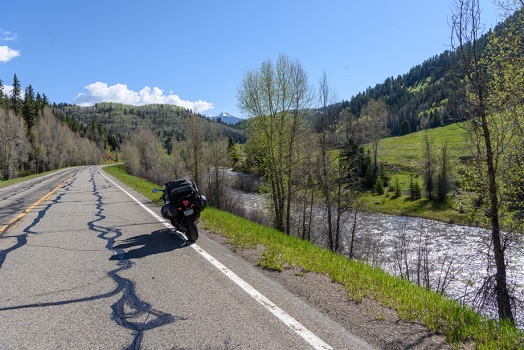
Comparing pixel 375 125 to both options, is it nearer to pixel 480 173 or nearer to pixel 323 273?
pixel 480 173

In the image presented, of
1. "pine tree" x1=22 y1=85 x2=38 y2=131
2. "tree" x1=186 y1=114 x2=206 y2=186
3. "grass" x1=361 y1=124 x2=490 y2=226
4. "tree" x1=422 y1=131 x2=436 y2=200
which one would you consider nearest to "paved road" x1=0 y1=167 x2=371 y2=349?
"grass" x1=361 y1=124 x2=490 y2=226

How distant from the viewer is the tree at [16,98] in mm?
74125

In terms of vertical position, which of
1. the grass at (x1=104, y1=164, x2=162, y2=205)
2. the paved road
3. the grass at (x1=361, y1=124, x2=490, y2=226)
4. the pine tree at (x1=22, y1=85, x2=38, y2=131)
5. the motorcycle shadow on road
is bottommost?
the grass at (x1=361, y1=124, x2=490, y2=226)

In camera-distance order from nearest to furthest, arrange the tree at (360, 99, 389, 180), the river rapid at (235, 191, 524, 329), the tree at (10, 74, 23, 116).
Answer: the river rapid at (235, 191, 524, 329) < the tree at (360, 99, 389, 180) < the tree at (10, 74, 23, 116)

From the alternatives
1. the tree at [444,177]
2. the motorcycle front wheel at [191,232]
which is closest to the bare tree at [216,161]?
the motorcycle front wheel at [191,232]

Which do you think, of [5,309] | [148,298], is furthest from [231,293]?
[5,309]

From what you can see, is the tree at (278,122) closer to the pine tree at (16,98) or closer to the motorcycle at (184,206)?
the motorcycle at (184,206)

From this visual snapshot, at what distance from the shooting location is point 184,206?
7.61 metres

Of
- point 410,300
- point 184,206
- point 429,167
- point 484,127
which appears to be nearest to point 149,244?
point 184,206

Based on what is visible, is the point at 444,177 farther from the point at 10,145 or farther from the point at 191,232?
the point at 10,145

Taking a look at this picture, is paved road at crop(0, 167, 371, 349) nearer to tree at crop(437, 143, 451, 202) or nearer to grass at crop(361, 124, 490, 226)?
grass at crop(361, 124, 490, 226)

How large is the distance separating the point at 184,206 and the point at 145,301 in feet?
11.8

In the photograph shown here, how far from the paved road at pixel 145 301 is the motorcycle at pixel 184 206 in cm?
37

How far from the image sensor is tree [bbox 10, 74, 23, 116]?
7412cm
